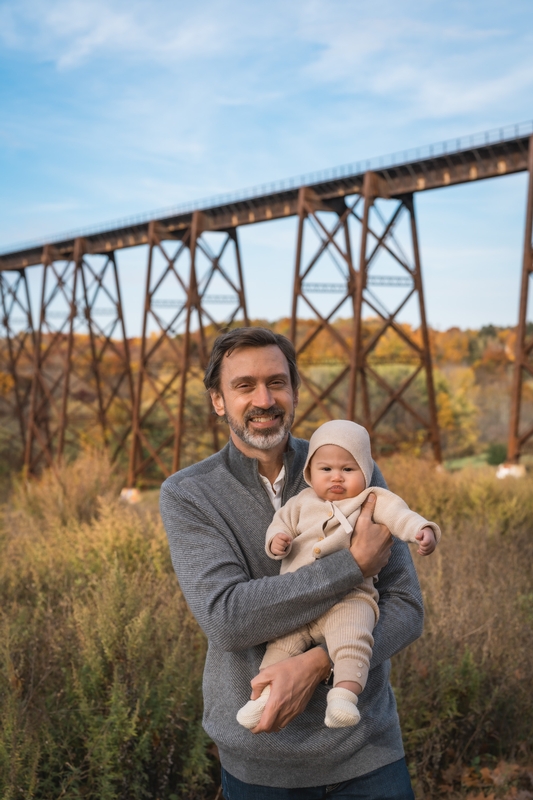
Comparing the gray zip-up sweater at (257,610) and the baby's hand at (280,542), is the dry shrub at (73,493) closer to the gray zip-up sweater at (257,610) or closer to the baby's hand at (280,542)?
the gray zip-up sweater at (257,610)

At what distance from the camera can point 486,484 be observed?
925cm

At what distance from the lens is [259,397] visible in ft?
6.39

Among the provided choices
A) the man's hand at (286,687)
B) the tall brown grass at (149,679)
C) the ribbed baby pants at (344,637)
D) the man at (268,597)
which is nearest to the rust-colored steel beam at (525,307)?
the tall brown grass at (149,679)

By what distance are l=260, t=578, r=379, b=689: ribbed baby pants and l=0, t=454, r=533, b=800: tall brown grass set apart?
50.5 inches

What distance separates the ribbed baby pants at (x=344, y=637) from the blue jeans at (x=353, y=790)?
0.32 m

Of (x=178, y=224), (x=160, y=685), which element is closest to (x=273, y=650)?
(x=160, y=685)

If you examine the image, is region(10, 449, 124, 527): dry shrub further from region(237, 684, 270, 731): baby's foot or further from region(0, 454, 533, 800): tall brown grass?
region(237, 684, 270, 731): baby's foot

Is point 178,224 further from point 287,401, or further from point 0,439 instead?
point 287,401

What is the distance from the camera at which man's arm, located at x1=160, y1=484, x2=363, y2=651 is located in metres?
1.75

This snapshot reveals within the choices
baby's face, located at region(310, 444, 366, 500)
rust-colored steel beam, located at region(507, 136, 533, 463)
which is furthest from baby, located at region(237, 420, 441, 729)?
rust-colored steel beam, located at region(507, 136, 533, 463)

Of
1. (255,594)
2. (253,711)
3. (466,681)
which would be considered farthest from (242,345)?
(466,681)

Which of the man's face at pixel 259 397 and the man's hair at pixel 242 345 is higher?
the man's hair at pixel 242 345

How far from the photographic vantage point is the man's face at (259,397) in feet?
6.42

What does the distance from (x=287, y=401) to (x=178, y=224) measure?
→ 44.2 ft
